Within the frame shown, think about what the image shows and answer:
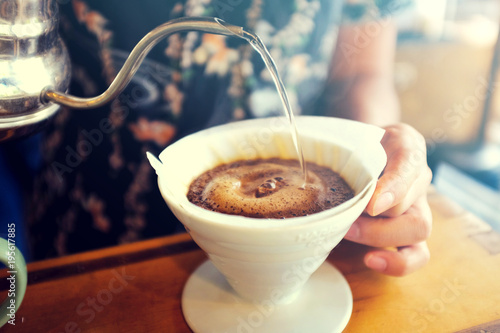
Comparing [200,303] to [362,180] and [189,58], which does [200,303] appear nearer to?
[362,180]

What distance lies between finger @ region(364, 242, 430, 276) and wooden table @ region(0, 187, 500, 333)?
0.03 meters

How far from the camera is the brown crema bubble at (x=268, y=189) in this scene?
710 mm

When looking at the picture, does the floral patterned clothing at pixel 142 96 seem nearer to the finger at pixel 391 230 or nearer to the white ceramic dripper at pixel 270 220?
the white ceramic dripper at pixel 270 220

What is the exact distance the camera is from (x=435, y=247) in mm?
938

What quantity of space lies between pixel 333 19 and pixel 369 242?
2.83ft

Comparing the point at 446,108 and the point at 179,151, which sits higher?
the point at 179,151

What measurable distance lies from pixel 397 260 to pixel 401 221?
9 cm

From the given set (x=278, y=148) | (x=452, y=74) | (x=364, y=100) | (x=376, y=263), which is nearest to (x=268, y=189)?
(x=278, y=148)

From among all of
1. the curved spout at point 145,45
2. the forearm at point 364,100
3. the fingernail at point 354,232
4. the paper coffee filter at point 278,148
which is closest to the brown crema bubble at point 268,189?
the paper coffee filter at point 278,148

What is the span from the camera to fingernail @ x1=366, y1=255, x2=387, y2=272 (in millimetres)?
830

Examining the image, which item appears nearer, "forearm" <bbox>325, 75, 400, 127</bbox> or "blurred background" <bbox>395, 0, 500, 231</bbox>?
"forearm" <bbox>325, 75, 400, 127</bbox>

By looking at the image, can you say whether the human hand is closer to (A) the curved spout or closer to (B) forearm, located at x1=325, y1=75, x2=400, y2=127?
(A) the curved spout

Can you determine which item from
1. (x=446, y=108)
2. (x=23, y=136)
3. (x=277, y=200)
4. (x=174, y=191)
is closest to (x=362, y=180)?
(x=277, y=200)

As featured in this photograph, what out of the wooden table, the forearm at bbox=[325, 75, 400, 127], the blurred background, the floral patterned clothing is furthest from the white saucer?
the blurred background
